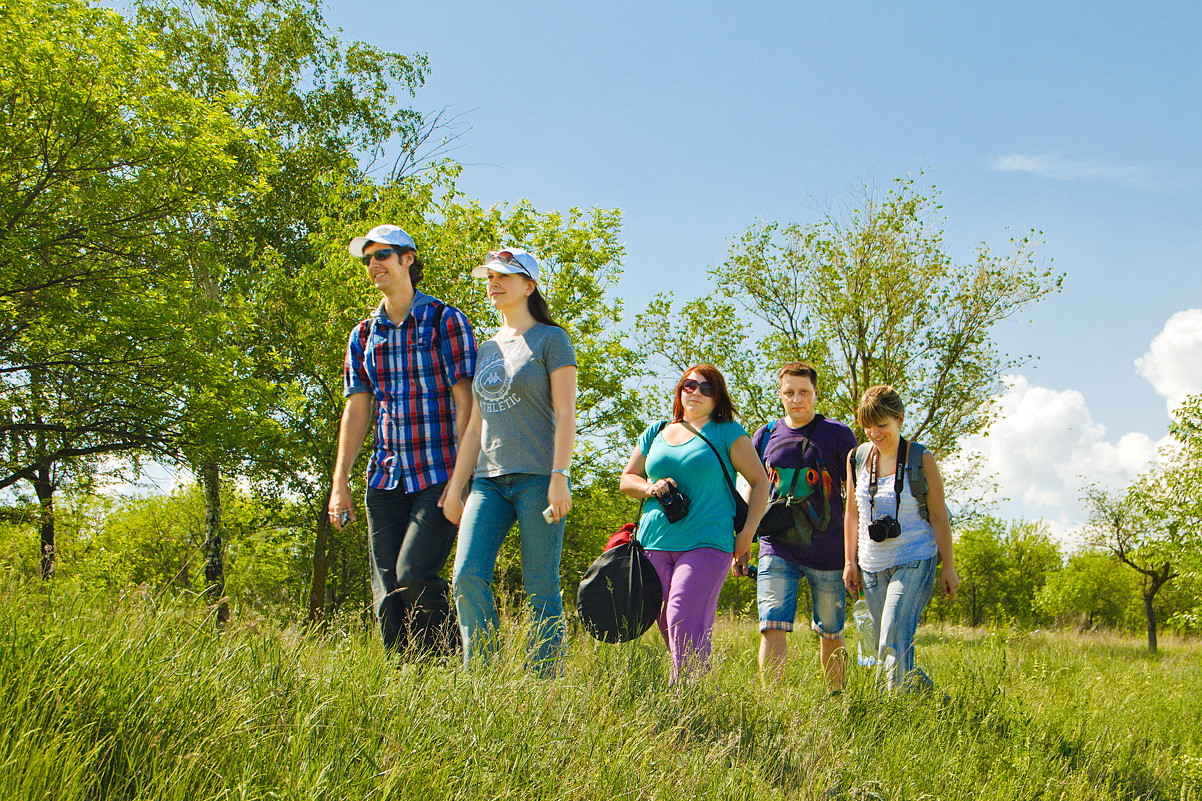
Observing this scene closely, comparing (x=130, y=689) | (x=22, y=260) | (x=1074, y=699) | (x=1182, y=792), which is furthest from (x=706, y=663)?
(x=22, y=260)

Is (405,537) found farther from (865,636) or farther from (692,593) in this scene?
(865,636)

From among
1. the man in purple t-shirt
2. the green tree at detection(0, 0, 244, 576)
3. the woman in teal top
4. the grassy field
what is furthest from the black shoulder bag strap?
the green tree at detection(0, 0, 244, 576)

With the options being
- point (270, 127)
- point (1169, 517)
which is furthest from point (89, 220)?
point (1169, 517)

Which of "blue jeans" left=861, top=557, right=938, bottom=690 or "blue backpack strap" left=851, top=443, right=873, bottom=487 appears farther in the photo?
"blue backpack strap" left=851, top=443, right=873, bottom=487

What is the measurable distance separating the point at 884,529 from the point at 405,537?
104 inches

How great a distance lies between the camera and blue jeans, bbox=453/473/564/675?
3553mm

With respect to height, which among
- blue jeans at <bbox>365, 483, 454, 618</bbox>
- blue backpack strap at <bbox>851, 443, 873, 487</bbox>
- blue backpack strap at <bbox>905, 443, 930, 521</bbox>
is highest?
blue backpack strap at <bbox>851, 443, 873, 487</bbox>

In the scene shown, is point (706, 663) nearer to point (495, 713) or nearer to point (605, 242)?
point (495, 713)

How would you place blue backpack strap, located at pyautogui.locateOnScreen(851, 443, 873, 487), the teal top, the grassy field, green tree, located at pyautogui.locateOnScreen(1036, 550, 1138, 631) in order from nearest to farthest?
the grassy field, the teal top, blue backpack strap, located at pyautogui.locateOnScreen(851, 443, 873, 487), green tree, located at pyautogui.locateOnScreen(1036, 550, 1138, 631)

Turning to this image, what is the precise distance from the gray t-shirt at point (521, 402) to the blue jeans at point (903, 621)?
2175mm

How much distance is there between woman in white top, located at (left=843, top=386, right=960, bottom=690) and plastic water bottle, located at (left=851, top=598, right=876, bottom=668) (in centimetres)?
12

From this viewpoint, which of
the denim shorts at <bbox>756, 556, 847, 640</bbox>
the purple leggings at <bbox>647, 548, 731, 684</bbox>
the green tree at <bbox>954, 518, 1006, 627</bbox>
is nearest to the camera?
the purple leggings at <bbox>647, 548, 731, 684</bbox>

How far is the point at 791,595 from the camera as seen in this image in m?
4.96

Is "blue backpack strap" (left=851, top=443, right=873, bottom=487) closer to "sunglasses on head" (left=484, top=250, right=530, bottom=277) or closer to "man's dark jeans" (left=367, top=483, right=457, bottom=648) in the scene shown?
"sunglasses on head" (left=484, top=250, right=530, bottom=277)
